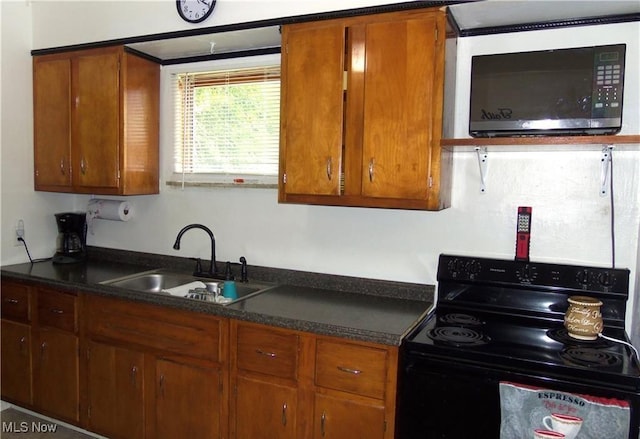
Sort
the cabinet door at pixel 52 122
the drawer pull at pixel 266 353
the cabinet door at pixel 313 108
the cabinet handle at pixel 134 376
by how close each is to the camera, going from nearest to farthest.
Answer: the drawer pull at pixel 266 353
the cabinet door at pixel 313 108
the cabinet handle at pixel 134 376
the cabinet door at pixel 52 122

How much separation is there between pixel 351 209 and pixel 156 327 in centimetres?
112

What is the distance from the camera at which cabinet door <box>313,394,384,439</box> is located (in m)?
1.90

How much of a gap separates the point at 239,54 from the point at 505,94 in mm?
1493

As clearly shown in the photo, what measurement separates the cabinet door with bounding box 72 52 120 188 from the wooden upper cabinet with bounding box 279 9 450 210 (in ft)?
3.67

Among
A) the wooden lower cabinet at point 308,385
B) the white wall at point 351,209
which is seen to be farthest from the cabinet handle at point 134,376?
the white wall at point 351,209

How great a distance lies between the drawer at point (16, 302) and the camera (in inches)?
110

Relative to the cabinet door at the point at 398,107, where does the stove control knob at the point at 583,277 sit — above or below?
below

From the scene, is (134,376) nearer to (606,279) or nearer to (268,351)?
(268,351)

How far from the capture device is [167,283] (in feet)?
9.50

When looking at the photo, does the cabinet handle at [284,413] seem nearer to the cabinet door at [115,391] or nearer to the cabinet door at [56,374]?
the cabinet door at [115,391]

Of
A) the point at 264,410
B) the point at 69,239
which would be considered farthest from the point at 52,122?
the point at 264,410

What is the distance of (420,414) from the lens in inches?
71.6

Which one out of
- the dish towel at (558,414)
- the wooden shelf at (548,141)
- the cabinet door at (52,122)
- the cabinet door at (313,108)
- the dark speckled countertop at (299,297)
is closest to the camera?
the dish towel at (558,414)

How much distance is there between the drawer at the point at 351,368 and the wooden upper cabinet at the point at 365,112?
2.07 ft
